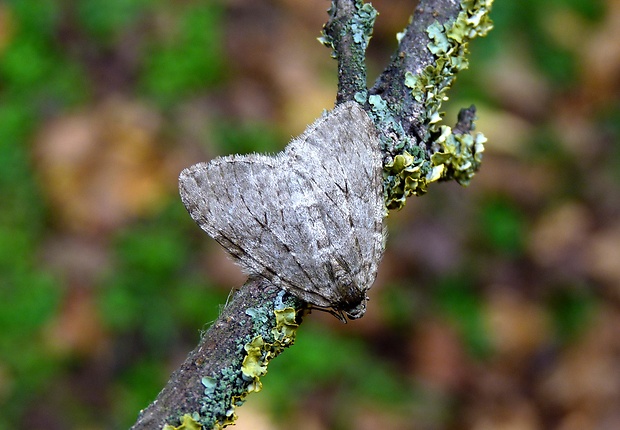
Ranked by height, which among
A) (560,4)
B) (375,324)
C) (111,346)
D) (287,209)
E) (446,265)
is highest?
(560,4)

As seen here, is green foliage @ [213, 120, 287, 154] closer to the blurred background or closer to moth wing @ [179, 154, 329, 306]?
the blurred background

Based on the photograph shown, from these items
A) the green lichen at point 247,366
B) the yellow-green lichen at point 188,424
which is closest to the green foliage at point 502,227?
the green lichen at point 247,366

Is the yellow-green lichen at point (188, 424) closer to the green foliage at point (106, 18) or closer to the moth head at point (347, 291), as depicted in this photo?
the moth head at point (347, 291)

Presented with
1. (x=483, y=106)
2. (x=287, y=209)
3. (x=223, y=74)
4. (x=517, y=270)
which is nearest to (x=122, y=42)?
(x=223, y=74)

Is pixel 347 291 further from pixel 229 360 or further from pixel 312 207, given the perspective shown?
pixel 229 360

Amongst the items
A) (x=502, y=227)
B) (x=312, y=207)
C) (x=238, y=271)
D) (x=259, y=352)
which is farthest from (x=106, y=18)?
(x=259, y=352)

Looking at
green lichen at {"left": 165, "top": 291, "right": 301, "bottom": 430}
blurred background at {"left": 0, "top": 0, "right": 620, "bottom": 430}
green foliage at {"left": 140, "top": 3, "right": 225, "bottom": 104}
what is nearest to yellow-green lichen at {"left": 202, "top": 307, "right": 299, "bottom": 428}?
green lichen at {"left": 165, "top": 291, "right": 301, "bottom": 430}

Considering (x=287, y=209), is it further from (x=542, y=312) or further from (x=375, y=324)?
(x=542, y=312)
